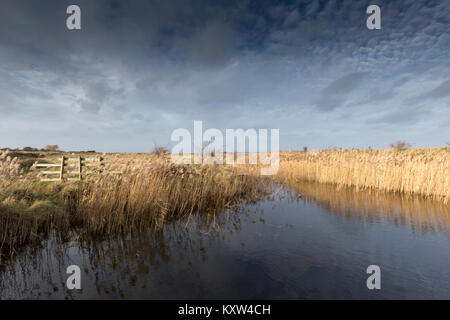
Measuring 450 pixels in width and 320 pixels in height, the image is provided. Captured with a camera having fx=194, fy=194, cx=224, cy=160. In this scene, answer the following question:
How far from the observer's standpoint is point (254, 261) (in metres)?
3.68

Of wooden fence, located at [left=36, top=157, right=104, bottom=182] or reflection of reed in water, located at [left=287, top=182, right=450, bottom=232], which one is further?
wooden fence, located at [left=36, top=157, right=104, bottom=182]

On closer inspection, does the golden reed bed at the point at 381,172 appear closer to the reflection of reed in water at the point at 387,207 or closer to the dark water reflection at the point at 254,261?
the reflection of reed in water at the point at 387,207

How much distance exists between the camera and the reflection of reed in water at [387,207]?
571 centimetres

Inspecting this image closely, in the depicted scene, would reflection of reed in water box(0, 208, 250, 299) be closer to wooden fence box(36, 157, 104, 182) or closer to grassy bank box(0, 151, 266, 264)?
grassy bank box(0, 151, 266, 264)

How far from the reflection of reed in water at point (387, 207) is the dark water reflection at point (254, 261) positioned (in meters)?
0.09

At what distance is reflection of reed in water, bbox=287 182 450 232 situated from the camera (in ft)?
18.7

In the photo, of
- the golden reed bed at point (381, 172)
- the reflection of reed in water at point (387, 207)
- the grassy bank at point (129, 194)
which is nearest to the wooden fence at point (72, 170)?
the grassy bank at point (129, 194)

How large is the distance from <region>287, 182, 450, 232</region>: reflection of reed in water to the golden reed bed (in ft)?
1.99

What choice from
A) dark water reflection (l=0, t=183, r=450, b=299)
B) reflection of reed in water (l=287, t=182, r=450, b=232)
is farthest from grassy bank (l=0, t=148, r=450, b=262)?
reflection of reed in water (l=287, t=182, r=450, b=232)

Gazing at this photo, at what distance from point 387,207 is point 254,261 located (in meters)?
6.45

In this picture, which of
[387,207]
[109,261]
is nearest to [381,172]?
[387,207]

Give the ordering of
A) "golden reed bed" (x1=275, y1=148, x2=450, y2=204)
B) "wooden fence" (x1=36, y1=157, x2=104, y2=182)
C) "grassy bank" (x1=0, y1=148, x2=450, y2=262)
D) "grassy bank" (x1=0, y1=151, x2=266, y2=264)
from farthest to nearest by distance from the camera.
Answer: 1. "golden reed bed" (x1=275, y1=148, x2=450, y2=204)
2. "wooden fence" (x1=36, y1=157, x2=104, y2=182)
3. "grassy bank" (x1=0, y1=148, x2=450, y2=262)
4. "grassy bank" (x1=0, y1=151, x2=266, y2=264)

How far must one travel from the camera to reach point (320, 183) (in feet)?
40.7
